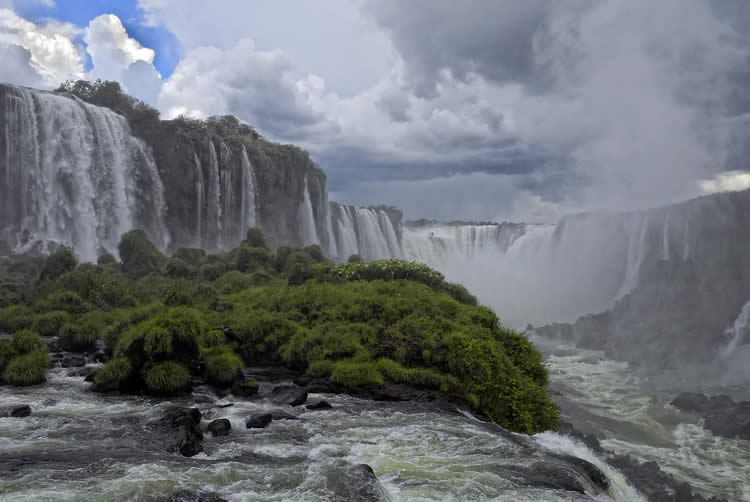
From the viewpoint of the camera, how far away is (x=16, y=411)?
431 inches

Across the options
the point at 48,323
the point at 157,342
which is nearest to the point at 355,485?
the point at 157,342

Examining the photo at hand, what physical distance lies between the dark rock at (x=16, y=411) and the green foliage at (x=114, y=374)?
2058 mm

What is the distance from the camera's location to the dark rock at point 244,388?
533 inches

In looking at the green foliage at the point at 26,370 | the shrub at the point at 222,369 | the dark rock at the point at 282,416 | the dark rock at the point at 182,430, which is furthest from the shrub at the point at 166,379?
the green foliage at the point at 26,370

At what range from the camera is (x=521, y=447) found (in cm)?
1045

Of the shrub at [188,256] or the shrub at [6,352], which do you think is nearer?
the shrub at [6,352]

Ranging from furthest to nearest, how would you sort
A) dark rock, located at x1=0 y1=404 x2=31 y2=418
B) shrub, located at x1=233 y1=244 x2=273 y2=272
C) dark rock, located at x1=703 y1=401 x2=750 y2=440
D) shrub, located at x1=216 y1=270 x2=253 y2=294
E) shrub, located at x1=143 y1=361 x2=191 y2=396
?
shrub, located at x1=233 y1=244 x2=273 y2=272 → shrub, located at x1=216 y1=270 x2=253 y2=294 → dark rock, located at x1=703 y1=401 x2=750 y2=440 → shrub, located at x1=143 y1=361 x2=191 y2=396 → dark rock, located at x1=0 y1=404 x2=31 y2=418

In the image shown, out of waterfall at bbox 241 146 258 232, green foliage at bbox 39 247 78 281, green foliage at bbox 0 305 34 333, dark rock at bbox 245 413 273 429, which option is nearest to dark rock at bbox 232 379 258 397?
dark rock at bbox 245 413 273 429

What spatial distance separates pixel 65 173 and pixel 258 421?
37.7 m

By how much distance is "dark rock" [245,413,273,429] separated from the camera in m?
11.0

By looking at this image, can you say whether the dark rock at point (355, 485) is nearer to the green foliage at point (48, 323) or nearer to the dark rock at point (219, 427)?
the dark rock at point (219, 427)

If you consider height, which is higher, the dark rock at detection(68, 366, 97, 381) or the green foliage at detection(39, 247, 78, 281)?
the green foliage at detection(39, 247, 78, 281)

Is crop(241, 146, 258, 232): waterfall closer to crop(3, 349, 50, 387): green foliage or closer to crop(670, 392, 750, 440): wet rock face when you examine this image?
crop(3, 349, 50, 387): green foliage

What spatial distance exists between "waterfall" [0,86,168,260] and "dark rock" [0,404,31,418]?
104 feet
